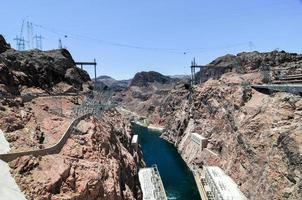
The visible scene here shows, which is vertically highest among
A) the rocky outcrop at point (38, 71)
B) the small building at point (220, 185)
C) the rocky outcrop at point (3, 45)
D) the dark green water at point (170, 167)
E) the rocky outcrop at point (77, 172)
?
the rocky outcrop at point (3, 45)

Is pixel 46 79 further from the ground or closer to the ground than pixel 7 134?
further from the ground

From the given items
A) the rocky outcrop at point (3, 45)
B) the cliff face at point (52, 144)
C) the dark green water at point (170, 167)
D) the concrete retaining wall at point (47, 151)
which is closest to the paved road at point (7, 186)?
the cliff face at point (52, 144)

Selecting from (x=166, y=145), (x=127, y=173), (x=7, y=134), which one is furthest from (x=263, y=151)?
(x=166, y=145)

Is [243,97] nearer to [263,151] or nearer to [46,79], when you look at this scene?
[263,151]

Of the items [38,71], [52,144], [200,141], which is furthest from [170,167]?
[52,144]

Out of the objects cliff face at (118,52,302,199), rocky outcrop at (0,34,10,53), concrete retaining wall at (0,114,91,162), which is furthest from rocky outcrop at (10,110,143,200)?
rocky outcrop at (0,34,10,53)

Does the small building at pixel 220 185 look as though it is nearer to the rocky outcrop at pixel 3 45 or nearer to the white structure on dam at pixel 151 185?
the white structure on dam at pixel 151 185
